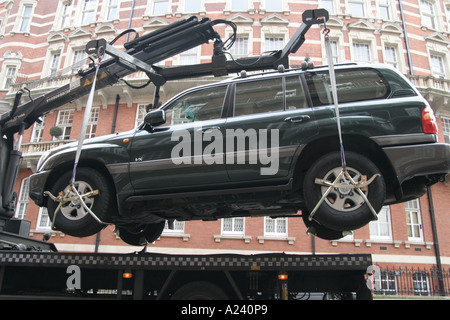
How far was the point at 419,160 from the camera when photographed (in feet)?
13.0

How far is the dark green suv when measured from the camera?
407 cm

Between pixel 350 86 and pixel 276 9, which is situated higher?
pixel 276 9

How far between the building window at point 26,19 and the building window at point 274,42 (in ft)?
50.1

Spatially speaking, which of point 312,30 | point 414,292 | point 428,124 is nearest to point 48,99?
point 428,124

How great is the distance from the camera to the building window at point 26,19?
2223 centimetres

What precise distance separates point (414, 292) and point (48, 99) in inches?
545

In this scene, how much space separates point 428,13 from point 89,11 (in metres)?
20.4

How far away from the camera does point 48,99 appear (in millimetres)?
7277

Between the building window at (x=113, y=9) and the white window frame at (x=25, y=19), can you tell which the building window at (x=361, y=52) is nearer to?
the building window at (x=113, y=9)

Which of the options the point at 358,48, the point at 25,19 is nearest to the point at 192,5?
the point at 358,48

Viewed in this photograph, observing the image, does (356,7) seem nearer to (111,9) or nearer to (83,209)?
(111,9)

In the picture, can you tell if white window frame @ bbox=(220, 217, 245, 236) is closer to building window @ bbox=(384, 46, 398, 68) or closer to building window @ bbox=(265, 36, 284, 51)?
building window @ bbox=(265, 36, 284, 51)
